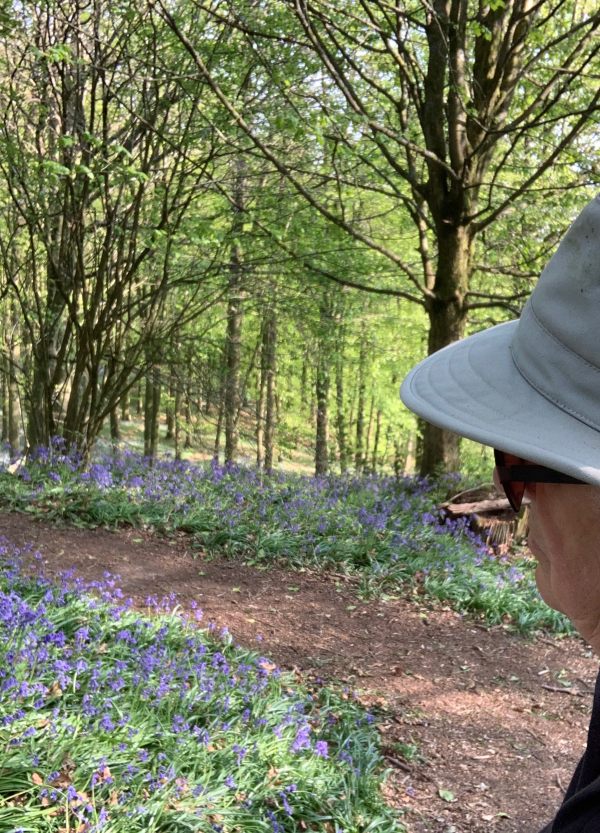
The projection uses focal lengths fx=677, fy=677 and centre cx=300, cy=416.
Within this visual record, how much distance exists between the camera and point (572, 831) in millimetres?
815

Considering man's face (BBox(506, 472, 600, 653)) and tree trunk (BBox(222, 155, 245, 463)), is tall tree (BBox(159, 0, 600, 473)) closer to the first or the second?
tree trunk (BBox(222, 155, 245, 463))

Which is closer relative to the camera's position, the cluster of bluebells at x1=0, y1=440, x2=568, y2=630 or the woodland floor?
the woodland floor

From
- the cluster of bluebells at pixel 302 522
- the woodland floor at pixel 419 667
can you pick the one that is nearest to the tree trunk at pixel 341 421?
the cluster of bluebells at pixel 302 522

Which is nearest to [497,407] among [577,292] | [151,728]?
[577,292]

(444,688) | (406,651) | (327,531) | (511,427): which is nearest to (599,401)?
(511,427)

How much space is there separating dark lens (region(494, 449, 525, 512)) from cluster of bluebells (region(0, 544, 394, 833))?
209 centimetres

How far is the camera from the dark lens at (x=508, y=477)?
1.06m

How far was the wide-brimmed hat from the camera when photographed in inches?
32.0

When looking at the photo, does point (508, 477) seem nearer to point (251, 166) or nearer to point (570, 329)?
point (570, 329)

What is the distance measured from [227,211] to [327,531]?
3.80 metres

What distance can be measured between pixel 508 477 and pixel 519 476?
1.5 inches

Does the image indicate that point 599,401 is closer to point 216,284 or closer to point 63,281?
point 63,281

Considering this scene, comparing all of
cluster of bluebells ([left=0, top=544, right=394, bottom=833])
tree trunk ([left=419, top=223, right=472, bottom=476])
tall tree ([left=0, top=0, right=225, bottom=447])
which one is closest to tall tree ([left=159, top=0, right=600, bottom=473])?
tree trunk ([left=419, top=223, right=472, bottom=476])

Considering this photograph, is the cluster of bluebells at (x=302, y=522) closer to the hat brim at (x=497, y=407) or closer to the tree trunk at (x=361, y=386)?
the tree trunk at (x=361, y=386)
